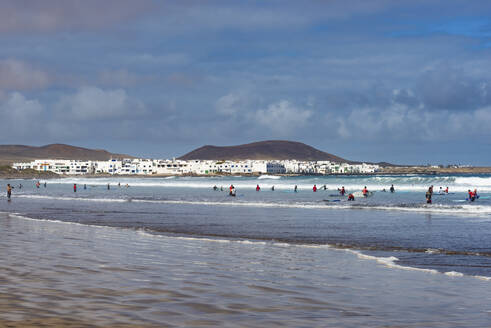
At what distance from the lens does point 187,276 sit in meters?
11.8

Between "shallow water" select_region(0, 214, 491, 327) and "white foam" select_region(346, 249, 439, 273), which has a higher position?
"shallow water" select_region(0, 214, 491, 327)

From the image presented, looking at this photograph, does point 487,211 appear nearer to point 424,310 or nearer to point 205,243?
point 205,243

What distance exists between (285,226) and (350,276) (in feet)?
47.2

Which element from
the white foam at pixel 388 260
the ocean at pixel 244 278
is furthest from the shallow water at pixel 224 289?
the white foam at pixel 388 260

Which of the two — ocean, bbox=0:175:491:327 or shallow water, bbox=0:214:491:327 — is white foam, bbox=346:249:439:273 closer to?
ocean, bbox=0:175:491:327

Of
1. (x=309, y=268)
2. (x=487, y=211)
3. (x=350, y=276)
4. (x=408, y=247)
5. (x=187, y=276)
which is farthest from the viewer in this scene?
(x=487, y=211)

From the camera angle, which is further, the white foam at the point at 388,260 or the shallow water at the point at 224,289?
the white foam at the point at 388,260

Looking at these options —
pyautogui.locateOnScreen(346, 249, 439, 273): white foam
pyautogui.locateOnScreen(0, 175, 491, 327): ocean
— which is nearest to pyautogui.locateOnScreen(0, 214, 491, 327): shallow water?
pyautogui.locateOnScreen(0, 175, 491, 327): ocean

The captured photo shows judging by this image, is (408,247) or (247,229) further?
(247,229)

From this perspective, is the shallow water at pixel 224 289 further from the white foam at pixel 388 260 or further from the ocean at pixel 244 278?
the white foam at pixel 388 260

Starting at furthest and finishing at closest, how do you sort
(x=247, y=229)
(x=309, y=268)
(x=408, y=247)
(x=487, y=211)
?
(x=487, y=211) < (x=247, y=229) < (x=408, y=247) < (x=309, y=268)

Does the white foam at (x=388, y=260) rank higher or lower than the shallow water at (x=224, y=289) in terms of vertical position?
lower

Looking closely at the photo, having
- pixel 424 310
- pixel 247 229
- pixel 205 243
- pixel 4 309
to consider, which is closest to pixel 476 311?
pixel 424 310

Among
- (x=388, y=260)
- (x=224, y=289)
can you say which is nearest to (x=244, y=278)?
(x=224, y=289)
